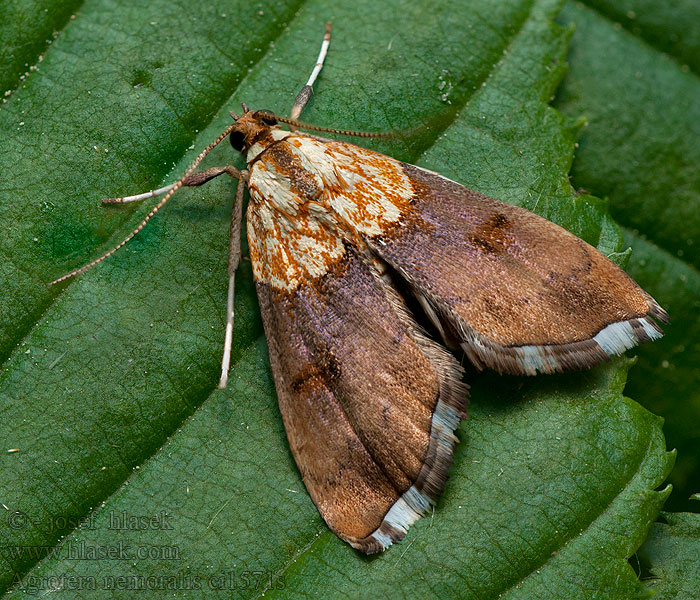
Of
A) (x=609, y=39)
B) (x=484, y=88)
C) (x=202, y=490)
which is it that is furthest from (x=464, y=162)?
(x=202, y=490)

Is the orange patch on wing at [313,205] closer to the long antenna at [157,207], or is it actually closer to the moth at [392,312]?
the moth at [392,312]

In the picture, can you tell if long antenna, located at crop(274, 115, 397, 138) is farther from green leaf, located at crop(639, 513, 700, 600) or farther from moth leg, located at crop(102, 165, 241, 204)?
green leaf, located at crop(639, 513, 700, 600)

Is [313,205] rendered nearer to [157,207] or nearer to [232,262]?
[232,262]

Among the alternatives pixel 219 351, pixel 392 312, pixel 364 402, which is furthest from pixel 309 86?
pixel 364 402

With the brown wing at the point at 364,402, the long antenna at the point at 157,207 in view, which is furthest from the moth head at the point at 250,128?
the brown wing at the point at 364,402

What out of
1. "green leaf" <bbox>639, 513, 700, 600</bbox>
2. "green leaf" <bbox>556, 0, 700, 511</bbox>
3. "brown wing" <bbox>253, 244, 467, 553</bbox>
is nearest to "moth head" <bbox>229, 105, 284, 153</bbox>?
"brown wing" <bbox>253, 244, 467, 553</bbox>

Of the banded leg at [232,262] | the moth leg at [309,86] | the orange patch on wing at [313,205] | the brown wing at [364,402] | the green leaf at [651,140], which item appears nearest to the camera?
the brown wing at [364,402]
